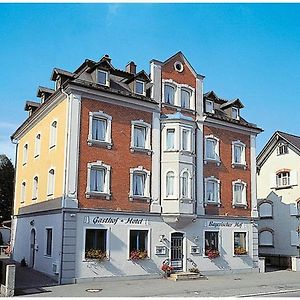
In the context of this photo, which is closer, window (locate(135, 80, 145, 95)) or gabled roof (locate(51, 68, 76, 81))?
gabled roof (locate(51, 68, 76, 81))

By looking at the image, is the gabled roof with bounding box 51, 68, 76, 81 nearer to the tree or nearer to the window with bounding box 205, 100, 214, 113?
the window with bounding box 205, 100, 214, 113

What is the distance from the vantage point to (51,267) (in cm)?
2192

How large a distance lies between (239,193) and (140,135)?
28.4 feet

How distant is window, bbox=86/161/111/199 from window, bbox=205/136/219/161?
7.39m

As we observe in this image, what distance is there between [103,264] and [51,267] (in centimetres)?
269

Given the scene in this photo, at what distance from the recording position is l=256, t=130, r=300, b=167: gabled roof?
35.7 m

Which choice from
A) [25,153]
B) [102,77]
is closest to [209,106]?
[102,77]

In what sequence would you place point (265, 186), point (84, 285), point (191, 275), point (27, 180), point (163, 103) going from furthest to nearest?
point (265, 186)
point (27, 180)
point (163, 103)
point (191, 275)
point (84, 285)

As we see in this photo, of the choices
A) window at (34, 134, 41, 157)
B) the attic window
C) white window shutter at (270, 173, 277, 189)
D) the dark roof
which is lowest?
white window shutter at (270, 173, 277, 189)

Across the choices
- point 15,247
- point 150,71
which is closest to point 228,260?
point 150,71

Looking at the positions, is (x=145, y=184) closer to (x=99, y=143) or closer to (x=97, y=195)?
(x=97, y=195)

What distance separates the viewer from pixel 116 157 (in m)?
23.5

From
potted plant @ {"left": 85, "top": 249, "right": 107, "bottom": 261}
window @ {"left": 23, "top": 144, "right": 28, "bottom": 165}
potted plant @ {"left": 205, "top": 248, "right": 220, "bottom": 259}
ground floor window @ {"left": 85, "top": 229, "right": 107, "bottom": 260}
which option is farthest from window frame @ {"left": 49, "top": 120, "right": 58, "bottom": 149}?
potted plant @ {"left": 205, "top": 248, "right": 220, "bottom": 259}

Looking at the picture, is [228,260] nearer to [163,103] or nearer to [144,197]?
[144,197]
